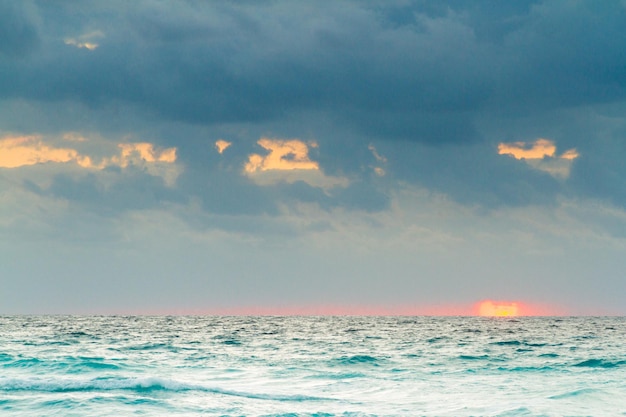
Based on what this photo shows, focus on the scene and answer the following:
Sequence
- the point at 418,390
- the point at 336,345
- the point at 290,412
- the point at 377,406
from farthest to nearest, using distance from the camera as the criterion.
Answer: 1. the point at 336,345
2. the point at 418,390
3. the point at 377,406
4. the point at 290,412

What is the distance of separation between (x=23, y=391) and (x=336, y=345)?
28.7m

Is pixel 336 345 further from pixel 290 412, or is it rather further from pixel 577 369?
pixel 290 412

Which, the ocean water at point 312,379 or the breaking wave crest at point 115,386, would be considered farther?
the breaking wave crest at point 115,386

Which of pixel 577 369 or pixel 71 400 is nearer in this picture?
pixel 71 400

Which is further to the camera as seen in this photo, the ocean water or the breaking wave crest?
the breaking wave crest

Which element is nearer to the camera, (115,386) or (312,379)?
(115,386)

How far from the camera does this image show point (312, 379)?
31.5 meters

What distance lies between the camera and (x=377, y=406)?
23.9 meters

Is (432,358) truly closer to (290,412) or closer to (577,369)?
(577,369)

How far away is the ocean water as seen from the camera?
23.1 meters

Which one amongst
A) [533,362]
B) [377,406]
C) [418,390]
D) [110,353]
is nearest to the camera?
[377,406]

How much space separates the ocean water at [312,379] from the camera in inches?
910

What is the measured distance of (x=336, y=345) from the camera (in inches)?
2009

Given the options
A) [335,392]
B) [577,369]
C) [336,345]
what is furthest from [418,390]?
A: [336,345]
